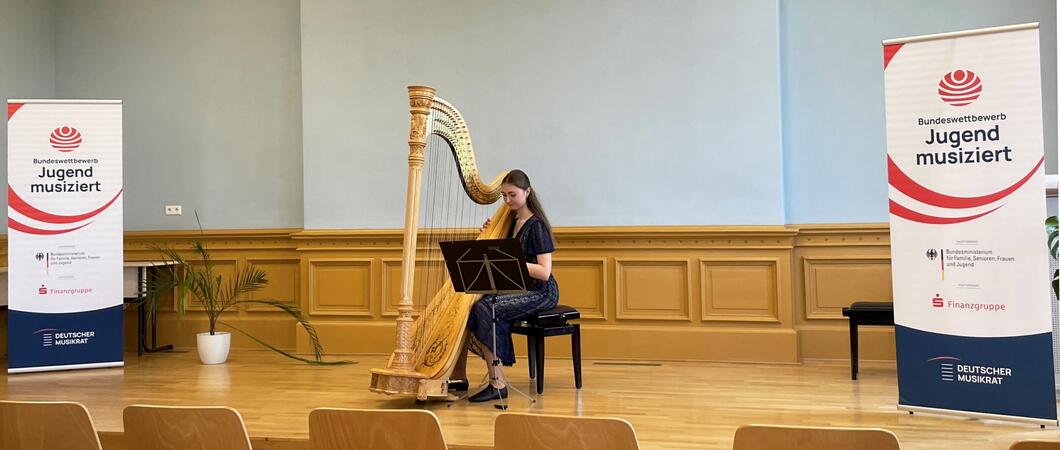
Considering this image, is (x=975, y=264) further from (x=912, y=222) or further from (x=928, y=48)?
(x=928, y=48)

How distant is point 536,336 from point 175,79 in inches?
162

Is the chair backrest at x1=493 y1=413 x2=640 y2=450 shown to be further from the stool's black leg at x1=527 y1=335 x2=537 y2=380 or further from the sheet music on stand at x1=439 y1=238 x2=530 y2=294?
the stool's black leg at x1=527 y1=335 x2=537 y2=380

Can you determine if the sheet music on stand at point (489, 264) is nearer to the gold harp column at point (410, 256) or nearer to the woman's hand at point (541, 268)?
the gold harp column at point (410, 256)

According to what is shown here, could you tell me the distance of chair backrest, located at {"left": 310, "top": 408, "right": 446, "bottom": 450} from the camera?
237cm

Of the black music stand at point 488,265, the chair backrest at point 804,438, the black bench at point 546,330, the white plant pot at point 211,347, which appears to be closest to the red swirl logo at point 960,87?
the black music stand at point 488,265

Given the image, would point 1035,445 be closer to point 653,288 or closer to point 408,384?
point 408,384

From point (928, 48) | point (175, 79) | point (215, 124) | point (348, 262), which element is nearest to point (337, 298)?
point (348, 262)

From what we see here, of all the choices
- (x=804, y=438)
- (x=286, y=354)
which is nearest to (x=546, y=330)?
(x=286, y=354)

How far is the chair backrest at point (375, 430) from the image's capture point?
7.77 feet

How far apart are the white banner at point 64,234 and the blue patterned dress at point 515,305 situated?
10.0 ft

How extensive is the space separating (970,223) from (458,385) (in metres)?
2.65

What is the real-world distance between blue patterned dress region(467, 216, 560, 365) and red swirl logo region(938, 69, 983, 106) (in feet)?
6.53

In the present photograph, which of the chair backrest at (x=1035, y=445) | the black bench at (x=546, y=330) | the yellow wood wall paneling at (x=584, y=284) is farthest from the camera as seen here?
the yellow wood wall paneling at (x=584, y=284)

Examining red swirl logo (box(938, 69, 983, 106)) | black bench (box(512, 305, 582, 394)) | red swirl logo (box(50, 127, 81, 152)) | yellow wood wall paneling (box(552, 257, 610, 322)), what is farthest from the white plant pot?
red swirl logo (box(938, 69, 983, 106))
